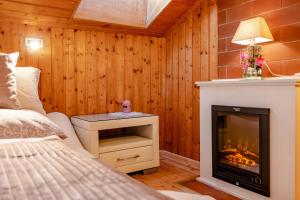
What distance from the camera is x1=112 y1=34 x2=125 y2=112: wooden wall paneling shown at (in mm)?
3076

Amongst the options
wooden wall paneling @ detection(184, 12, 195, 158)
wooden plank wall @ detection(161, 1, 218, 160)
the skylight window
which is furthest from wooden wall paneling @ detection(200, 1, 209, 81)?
the skylight window

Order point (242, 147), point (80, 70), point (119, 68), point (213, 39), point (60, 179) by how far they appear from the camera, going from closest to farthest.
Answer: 1. point (60, 179)
2. point (242, 147)
3. point (213, 39)
4. point (80, 70)
5. point (119, 68)

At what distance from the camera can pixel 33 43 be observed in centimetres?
256

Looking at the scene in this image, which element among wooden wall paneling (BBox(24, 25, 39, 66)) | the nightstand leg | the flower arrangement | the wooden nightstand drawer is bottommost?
the nightstand leg

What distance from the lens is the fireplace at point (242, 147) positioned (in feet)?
6.42

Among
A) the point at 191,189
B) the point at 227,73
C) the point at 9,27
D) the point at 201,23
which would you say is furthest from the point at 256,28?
the point at 9,27

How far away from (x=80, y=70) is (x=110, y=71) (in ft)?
1.12

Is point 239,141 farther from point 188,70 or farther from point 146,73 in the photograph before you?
point 146,73

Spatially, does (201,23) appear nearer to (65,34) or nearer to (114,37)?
(114,37)

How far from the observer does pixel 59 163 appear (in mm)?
1007

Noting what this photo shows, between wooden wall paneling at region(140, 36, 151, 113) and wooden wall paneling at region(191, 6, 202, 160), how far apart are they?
58cm

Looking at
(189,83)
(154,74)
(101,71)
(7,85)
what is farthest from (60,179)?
(154,74)

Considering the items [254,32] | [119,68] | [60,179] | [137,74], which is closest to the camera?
[60,179]

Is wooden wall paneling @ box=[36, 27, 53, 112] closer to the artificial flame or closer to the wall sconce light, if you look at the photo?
the wall sconce light
